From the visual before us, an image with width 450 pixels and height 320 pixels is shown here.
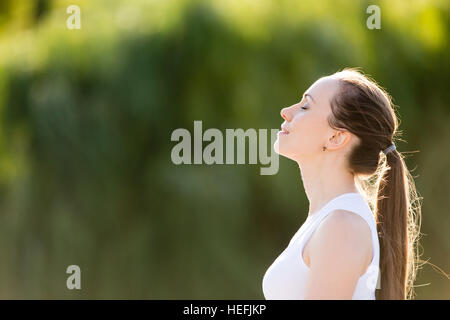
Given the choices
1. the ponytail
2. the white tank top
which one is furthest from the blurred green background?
the white tank top

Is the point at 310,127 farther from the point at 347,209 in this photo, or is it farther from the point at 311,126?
the point at 347,209

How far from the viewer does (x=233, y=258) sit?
3422mm

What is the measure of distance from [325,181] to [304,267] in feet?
0.62

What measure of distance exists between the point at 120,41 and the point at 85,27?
211 mm

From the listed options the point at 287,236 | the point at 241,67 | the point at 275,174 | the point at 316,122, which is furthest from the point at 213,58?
the point at 316,122

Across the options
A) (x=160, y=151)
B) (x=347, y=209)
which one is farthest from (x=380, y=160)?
(x=160, y=151)

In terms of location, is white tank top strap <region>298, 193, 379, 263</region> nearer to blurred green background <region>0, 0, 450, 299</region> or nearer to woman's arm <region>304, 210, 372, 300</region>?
woman's arm <region>304, 210, 372, 300</region>

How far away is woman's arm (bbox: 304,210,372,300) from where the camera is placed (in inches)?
41.3

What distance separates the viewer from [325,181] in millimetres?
1223

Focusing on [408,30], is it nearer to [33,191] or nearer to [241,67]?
[241,67]

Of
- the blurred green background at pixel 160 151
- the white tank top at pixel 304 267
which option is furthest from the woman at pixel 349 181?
the blurred green background at pixel 160 151
